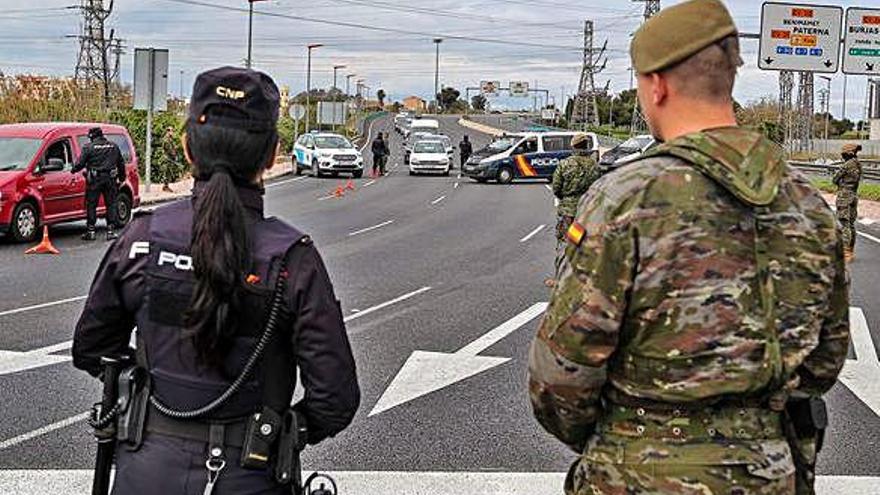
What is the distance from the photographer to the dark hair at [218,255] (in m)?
2.65

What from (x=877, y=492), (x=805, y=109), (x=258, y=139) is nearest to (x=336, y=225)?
(x=877, y=492)

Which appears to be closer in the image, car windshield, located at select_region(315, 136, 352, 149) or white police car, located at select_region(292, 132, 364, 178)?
white police car, located at select_region(292, 132, 364, 178)

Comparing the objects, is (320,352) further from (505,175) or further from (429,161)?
(429,161)

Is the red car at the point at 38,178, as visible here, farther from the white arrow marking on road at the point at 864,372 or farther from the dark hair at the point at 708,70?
the dark hair at the point at 708,70

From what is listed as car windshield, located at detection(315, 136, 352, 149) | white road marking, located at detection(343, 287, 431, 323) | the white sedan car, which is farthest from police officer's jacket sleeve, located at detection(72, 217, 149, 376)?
the white sedan car

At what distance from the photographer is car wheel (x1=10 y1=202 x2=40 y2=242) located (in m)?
16.6

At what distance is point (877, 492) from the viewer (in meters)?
5.53

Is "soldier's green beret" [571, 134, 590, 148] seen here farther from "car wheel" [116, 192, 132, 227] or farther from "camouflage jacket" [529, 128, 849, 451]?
"car wheel" [116, 192, 132, 227]

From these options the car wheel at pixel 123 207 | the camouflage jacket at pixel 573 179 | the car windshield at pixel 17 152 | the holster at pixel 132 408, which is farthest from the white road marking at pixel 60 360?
the car wheel at pixel 123 207

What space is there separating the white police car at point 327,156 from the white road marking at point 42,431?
112ft

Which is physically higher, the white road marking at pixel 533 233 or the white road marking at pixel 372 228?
the white road marking at pixel 533 233

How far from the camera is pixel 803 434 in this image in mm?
2615

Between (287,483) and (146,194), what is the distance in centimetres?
2619

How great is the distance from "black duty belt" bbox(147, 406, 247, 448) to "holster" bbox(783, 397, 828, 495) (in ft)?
4.35
